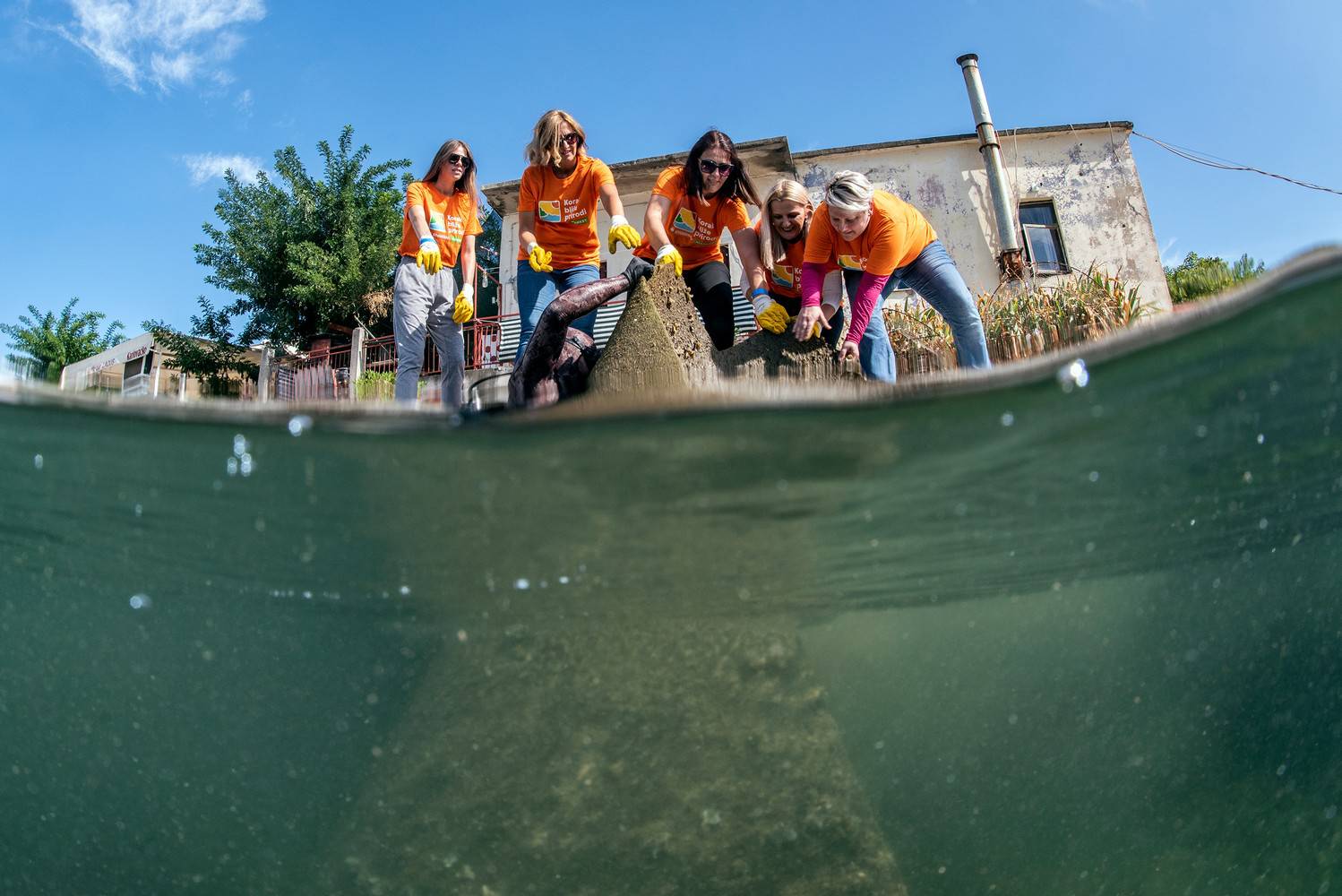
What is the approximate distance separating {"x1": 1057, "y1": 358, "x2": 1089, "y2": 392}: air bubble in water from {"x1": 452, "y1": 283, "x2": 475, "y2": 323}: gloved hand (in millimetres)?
3734

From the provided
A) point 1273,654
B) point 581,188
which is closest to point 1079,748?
point 1273,654

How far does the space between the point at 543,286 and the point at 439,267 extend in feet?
2.55

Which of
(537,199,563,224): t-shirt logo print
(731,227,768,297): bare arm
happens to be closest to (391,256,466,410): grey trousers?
(537,199,563,224): t-shirt logo print

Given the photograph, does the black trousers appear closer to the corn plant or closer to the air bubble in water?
the air bubble in water

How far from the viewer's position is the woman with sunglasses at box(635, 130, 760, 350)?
5121 mm

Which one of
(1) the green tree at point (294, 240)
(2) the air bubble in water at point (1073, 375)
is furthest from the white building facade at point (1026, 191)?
(2) the air bubble in water at point (1073, 375)

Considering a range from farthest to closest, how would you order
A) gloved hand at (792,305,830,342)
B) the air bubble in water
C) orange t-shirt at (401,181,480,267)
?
orange t-shirt at (401,181,480,267), gloved hand at (792,305,830,342), the air bubble in water

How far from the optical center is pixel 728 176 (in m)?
5.18

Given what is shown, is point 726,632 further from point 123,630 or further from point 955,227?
point 955,227

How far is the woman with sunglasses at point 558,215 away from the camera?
5.34m

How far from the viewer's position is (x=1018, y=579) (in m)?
5.95

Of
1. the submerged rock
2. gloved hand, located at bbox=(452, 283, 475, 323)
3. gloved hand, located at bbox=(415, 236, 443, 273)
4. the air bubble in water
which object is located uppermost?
gloved hand, located at bbox=(415, 236, 443, 273)

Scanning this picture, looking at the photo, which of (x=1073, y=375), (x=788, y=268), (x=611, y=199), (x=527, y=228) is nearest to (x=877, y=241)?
(x=788, y=268)

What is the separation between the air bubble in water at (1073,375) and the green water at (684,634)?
0.27ft
